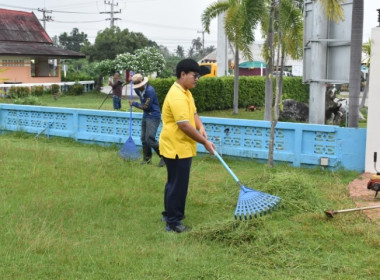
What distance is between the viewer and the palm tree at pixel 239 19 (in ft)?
58.0

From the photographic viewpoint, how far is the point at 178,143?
5.48 m

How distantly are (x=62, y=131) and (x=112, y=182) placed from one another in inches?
201

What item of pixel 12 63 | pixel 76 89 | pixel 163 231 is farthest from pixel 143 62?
pixel 163 231

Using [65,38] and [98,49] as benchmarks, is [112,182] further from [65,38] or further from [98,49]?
[65,38]

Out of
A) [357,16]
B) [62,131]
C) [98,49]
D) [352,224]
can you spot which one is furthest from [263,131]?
[98,49]

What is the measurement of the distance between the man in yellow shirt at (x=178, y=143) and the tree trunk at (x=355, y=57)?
4.67 m

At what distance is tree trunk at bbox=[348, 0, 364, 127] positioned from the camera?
30.6ft

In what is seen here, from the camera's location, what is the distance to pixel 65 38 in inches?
3312

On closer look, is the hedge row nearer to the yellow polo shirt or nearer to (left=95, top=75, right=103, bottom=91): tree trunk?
(left=95, top=75, right=103, bottom=91): tree trunk

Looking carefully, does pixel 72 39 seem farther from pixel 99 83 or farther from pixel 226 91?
pixel 226 91

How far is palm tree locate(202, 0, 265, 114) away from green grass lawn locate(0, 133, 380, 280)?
10358mm

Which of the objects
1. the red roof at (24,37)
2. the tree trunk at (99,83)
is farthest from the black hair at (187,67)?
the tree trunk at (99,83)

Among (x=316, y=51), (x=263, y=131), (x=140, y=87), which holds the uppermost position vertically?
(x=316, y=51)

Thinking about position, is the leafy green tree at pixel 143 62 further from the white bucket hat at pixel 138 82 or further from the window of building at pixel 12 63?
the white bucket hat at pixel 138 82
